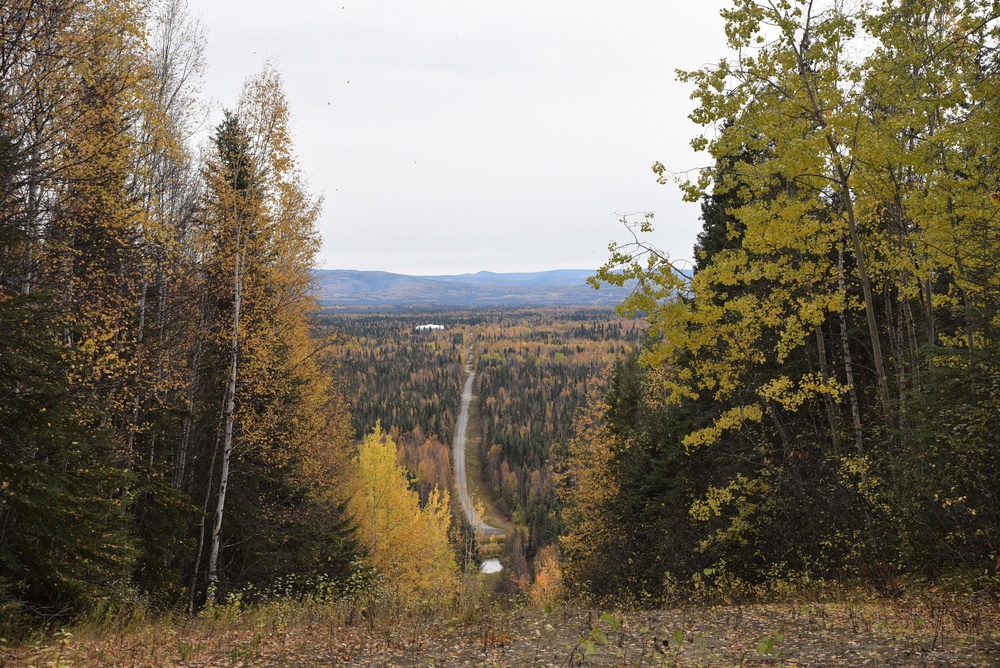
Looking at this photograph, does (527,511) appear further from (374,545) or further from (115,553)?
(115,553)

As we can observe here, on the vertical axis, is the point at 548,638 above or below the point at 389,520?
above

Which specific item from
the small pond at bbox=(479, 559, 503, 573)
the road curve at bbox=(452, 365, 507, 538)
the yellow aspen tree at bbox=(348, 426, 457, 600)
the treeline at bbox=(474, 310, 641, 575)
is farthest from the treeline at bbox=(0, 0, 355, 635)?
the small pond at bbox=(479, 559, 503, 573)

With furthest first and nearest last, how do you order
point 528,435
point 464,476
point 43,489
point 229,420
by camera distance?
point 528,435 → point 464,476 → point 229,420 → point 43,489

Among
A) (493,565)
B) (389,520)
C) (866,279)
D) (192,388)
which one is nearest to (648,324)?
(866,279)

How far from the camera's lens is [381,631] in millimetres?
9000

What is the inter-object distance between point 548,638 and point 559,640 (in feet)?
0.61

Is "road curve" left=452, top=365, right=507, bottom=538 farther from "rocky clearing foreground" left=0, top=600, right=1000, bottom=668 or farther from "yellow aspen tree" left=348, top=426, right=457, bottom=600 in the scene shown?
"rocky clearing foreground" left=0, top=600, right=1000, bottom=668

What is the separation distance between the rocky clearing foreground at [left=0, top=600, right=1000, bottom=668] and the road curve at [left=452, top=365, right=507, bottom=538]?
184 ft

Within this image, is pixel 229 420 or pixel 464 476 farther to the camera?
pixel 464 476

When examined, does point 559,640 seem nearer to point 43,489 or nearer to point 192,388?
point 43,489

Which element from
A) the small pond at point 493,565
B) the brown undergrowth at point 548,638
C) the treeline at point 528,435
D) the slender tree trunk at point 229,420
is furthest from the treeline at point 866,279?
the small pond at point 493,565

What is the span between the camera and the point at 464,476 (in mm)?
120312

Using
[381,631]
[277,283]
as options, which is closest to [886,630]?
[381,631]

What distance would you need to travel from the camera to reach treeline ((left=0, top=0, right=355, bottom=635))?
7.10 m
